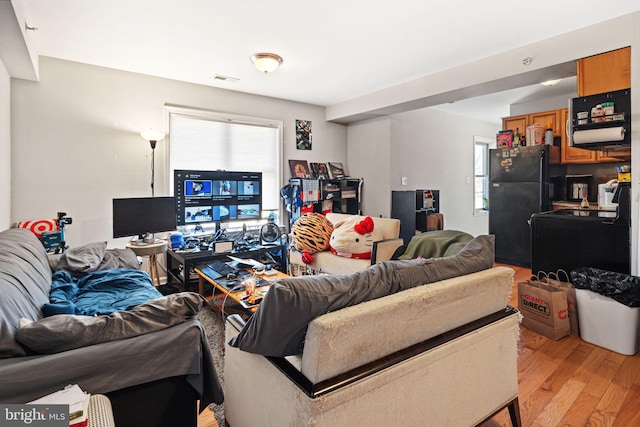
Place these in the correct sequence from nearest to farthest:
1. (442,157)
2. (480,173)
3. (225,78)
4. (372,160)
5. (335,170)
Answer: (225,78), (372,160), (335,170), (442,157), (480,173)

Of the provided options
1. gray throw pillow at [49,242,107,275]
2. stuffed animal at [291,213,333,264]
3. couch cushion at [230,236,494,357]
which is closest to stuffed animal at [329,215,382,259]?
stuffed animal at [291,213,333,264]

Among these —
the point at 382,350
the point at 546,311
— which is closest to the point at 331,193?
the point at 546,311

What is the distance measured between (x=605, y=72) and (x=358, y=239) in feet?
7.96

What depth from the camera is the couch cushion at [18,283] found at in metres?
1.13

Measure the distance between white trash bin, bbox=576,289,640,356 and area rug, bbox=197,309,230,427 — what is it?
270 cm

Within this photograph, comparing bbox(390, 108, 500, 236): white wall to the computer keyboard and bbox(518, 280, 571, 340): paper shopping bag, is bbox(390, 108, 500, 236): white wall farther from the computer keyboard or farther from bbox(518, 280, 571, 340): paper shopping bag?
the computer keyboard

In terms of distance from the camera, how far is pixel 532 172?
433cm

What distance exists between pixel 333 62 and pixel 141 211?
2.53m

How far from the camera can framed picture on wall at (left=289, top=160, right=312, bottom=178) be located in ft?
16.2

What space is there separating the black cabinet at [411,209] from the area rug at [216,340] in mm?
3001

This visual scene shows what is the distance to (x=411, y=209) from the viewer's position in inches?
192

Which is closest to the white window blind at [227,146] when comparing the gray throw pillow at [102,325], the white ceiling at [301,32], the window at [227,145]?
the window at [227,145]

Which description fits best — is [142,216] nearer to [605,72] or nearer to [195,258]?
Result: [195,258]

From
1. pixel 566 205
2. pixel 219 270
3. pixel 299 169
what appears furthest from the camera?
pixel 299 169
